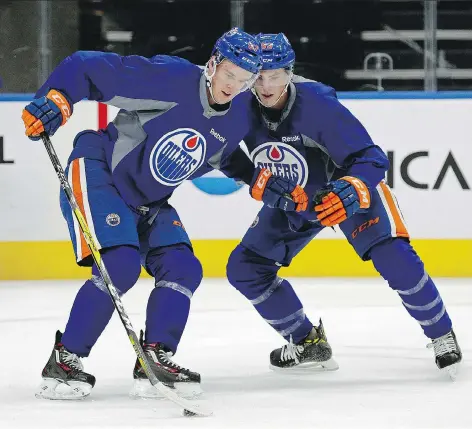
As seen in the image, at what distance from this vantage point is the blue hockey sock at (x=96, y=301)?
2754 mm

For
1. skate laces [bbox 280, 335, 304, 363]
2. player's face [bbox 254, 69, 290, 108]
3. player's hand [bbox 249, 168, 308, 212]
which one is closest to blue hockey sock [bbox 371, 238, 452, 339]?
player's hand [bbox 249, 168, 308, 212]

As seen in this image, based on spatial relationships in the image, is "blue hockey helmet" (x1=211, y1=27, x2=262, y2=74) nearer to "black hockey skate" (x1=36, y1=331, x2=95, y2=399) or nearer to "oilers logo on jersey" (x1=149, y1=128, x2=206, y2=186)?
"oilers logo on jersey" (x1=149, y1=128, x2=206, y2=186)

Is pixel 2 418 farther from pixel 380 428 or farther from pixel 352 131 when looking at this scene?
pixel 352 131

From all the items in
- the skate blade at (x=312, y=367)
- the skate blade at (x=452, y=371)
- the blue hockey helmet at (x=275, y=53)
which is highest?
the blue hockey helmet at (x=275, y=53)

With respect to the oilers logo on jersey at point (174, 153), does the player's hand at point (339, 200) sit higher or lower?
lower

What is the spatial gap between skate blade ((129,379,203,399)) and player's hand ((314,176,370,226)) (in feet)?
→ 1.80

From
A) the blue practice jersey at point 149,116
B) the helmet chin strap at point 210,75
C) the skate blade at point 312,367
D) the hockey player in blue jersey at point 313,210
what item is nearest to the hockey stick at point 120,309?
the blue practice jersey at point 149,116

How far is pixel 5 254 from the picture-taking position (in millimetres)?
5355

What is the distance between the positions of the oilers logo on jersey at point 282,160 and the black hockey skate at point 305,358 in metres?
0.51

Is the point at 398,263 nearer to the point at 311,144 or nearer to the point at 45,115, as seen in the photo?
the point at 311,144

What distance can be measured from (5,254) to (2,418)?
2.84 metres

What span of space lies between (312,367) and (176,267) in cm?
69

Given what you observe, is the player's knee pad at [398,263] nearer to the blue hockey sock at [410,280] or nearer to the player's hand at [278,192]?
the blue hockey sock at [410,280]

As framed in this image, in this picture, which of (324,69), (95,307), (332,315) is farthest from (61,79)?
(324,69)
